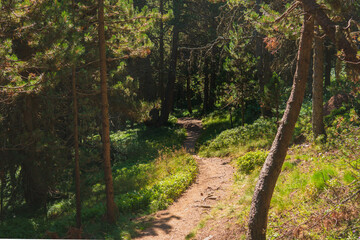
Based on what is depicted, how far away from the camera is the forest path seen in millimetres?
8250

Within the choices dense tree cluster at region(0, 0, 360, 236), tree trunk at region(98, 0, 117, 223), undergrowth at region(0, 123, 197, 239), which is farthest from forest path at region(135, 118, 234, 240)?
dense tree cluster at region(0, 0, 360, 236)

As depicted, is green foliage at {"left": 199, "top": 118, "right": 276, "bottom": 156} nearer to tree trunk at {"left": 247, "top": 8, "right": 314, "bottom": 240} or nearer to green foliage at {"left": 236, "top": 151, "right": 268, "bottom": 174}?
green foliage at {"left": 236, "top": 151, "right": 268, "bottom": 174}

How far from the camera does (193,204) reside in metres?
9.90

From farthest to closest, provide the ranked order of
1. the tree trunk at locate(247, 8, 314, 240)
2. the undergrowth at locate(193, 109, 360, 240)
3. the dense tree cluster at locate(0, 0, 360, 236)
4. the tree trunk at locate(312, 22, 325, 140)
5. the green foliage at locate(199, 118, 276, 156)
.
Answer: the green foliage at locate(199, 118, 276, 156), the tree trunk at locate(312, 22, 325, 140), the dense tree cluster at locate(0, 0, 360, 236), the undergrowth at locate(193, 109, 360, 240), the tree trunk at locate(247, 8, 314, 240)

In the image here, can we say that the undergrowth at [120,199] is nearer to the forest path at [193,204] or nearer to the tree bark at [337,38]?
the forest path at [193,204]

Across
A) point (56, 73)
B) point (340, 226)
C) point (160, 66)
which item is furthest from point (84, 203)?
point (160, 66)

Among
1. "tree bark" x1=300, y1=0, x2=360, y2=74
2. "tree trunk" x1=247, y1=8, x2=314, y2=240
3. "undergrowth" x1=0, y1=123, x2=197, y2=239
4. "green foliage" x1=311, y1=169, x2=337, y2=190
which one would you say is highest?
"tree bark" x1=300, y1=0, x2=360, y2=74

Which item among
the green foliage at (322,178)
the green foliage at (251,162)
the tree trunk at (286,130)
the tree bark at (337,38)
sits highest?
the tree bark at (337,38)

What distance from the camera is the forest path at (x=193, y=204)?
8.25 metres

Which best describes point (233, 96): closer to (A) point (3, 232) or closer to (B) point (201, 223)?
(B) point (201, 223)

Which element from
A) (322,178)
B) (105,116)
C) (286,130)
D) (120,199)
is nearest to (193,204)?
(120,199)

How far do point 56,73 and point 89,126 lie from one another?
4.32 meters

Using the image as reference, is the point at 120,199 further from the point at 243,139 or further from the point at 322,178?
the point at 243,139

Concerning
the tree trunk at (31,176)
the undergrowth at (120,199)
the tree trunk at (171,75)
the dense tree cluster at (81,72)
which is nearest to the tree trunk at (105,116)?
the dense tree cluster at (81,72)
